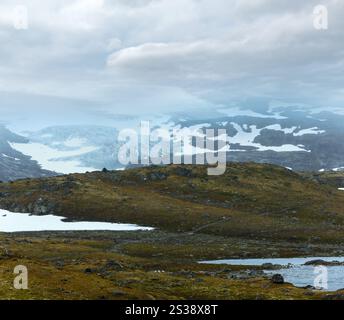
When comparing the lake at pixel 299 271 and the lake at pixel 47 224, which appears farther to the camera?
the lake at pixel 47 224

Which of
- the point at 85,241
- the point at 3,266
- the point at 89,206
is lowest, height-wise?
the point at 3,266

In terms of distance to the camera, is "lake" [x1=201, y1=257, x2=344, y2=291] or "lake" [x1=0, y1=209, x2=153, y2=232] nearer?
"lake" [x1=201, y1=257, x2=344, y2=291]

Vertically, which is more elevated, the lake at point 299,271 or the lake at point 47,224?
the lake at point 47,224

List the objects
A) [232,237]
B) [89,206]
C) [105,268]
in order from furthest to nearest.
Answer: [89,206] < [232,237] < [105,268]

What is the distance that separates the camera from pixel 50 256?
383 feet

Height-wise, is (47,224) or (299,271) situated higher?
(47,224)

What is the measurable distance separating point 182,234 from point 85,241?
30.0m

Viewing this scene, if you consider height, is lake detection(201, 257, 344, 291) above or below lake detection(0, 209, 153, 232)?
below

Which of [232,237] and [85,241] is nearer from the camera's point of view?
[85,241]

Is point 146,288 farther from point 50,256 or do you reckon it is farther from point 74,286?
point 50,256

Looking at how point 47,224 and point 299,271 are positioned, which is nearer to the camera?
point 299,271
